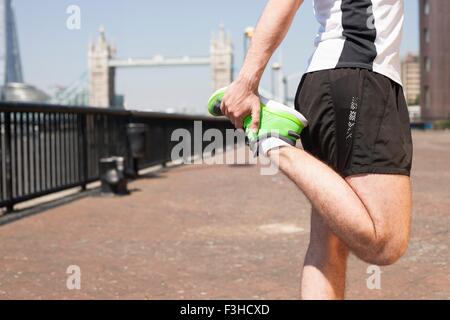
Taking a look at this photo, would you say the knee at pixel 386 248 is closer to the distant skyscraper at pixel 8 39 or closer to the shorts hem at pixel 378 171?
the shorts hem at pixel 378 171

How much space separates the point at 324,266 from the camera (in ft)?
6.84

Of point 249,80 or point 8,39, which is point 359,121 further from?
point 8,39

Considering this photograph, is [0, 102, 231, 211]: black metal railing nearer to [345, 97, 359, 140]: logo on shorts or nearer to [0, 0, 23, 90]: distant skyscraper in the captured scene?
[345, 97, 359, 140]: logo on shorts

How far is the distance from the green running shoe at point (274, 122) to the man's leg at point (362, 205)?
85 mm

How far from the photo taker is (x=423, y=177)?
395 inches

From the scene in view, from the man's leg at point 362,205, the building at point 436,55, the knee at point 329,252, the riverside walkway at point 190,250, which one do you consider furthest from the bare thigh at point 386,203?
the building at point 436,55

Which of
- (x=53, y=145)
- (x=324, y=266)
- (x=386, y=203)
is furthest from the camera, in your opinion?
(x=53, y=145)

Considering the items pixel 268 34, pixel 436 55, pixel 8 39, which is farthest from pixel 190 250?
pixel 8 39

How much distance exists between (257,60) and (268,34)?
0.31 ft

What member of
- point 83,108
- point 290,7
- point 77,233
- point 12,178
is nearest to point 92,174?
point 83,108

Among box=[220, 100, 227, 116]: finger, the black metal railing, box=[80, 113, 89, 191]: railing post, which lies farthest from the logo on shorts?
box=[80, 113, 89, 191]: railing post

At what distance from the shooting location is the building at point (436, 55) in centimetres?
6431

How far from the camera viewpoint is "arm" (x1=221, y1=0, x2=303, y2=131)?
1954 millimetres

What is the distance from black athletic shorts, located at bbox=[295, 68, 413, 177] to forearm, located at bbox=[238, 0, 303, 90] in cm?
17
